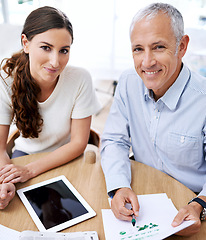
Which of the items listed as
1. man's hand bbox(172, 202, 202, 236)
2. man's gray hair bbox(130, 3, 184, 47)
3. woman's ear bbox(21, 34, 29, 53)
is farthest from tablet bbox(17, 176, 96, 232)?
man's gray hair bbox(130, 3, 184, 47)

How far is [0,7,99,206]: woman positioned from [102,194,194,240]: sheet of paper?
0.45 meters

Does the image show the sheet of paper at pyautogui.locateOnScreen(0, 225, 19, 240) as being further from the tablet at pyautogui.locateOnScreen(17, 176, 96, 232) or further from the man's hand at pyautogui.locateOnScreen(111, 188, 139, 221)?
the man's hand at pyautogui.locateOnScreen(111, 188, 139, 221)

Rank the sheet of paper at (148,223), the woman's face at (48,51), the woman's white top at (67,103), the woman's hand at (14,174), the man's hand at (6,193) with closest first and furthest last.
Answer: the sheet of paper at (148,223) → the man's hand at (6,193) → the woman's hand at (14,174) → the woman's face at (48,51) → the woman's white top at (67,103)

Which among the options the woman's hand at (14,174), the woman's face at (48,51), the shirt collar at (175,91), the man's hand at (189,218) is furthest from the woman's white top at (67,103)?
the man's hand at (189,218)

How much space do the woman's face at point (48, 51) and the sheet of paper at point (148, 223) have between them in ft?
2.36

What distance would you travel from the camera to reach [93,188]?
123cm

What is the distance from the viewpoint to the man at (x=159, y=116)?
45.3 inches

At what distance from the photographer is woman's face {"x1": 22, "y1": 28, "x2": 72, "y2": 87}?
4.30 ft

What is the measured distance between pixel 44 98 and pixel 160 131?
0.66 metres

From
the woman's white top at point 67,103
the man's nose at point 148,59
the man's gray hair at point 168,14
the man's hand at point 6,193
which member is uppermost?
the man's gray hair at point 168,14

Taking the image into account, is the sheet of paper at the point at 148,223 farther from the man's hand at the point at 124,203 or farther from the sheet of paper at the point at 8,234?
the sheet of paper at the point at 8,234

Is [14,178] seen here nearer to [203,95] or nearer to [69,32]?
[69,32]

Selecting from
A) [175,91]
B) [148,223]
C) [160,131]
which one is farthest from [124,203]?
[175,91]

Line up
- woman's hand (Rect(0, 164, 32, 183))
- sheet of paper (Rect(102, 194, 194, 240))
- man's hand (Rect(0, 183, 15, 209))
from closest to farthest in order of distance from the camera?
sheet of paper (Rect(102, 194, 194, 240)) < man's hand (Rect(0, 183, 15, 209)) < woman's hand (Rect(0, 164, 32, 183))
